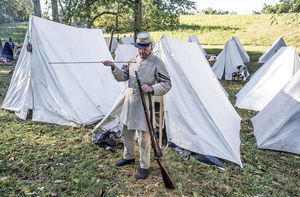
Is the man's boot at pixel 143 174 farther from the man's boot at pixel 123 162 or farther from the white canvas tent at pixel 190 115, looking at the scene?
the white canvas tent at pixel 190 115

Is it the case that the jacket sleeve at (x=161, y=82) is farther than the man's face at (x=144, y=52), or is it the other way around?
the man's face at (x=144, y=52)

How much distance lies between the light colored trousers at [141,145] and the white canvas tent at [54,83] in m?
1.82

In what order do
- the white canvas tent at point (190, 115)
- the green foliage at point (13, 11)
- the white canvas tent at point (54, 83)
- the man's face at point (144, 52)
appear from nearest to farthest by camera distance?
the man's face at point (144, 52)
the white canvas tent at point (190, 115)
the white canvas tent at point (54, 83)
the green foliage at point (13, 11)

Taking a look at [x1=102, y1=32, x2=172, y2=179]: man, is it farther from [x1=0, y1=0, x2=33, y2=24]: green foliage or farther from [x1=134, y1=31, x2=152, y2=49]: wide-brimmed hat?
[x1=0, y1=0, x2=33, y2=24]: green foliage

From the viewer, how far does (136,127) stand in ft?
9.27

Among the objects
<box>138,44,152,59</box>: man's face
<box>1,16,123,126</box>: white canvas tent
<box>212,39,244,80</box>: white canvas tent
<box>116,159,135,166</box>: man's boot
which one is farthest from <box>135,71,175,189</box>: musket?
<box>212,39,244,80</box>: white canvas tent

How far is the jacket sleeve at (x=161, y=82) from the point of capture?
2637 mm

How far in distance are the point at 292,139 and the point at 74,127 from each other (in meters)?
4.31

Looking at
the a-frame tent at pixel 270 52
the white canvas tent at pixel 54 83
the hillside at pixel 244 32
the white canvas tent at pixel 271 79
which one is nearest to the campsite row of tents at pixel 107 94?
the white canvas tent at pixel 54 83

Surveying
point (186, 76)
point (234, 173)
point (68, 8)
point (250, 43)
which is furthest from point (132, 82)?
point (250, 43)

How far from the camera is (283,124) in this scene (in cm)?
388

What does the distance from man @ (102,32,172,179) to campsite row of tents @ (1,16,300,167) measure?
93cm

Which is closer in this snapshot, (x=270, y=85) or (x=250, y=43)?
(x=270, y=85)

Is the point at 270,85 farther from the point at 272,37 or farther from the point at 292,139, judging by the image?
the point at 272,37
